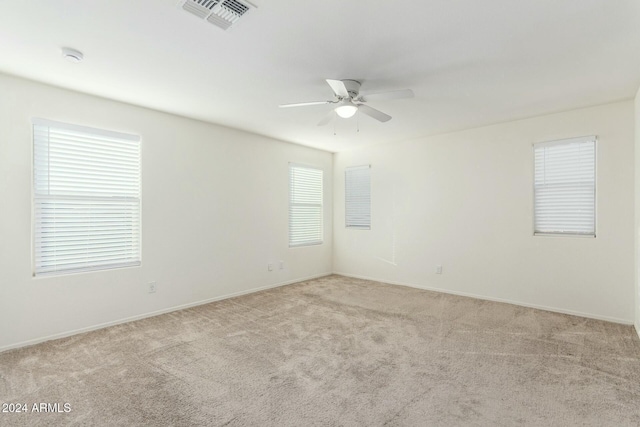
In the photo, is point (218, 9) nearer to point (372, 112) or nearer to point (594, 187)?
point (372, 112)

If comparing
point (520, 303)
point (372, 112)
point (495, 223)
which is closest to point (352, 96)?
point (372, 112)

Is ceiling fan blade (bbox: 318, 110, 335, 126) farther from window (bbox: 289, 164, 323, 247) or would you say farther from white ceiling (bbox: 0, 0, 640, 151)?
window (bbox: 289, 164, 323, 247)

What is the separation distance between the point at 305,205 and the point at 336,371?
12.2ft

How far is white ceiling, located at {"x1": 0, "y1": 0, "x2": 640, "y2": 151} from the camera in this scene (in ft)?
6.58

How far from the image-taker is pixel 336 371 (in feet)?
8.29

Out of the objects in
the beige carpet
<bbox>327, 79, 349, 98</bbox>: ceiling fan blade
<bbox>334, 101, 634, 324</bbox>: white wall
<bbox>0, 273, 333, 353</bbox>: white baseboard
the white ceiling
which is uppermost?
the white ceiling

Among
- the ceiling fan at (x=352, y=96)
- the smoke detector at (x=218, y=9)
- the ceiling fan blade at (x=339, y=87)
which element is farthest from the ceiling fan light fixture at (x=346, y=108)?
the smoke detector at (x=218, y=9)

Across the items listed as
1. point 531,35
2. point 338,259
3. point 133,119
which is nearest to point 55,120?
point 133,119

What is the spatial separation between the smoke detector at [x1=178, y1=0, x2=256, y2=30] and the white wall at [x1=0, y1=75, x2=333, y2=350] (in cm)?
220

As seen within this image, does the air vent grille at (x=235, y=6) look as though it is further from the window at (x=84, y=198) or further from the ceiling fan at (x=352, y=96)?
the window at (x=84, y=198)

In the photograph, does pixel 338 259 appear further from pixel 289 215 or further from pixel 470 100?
pixel 470 100

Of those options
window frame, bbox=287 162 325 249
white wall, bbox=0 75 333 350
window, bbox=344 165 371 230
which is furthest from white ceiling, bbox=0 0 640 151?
window, bbox=344 165 371 230

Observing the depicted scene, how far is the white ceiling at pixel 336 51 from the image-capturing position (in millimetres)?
2006

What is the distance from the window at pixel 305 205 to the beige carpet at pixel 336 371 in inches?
81.5
